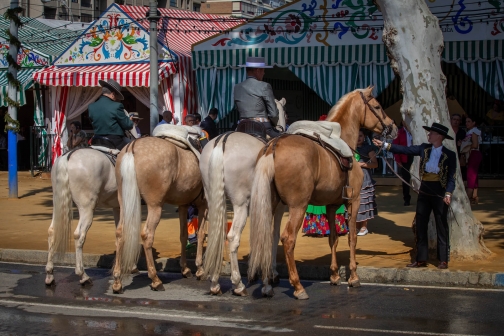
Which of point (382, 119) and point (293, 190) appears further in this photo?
point (382, 119)

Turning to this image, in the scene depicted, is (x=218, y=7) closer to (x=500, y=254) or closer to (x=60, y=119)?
(x=60, y=119)

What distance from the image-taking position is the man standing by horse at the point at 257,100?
32.8 feet

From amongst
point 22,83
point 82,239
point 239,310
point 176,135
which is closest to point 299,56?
point 22,83

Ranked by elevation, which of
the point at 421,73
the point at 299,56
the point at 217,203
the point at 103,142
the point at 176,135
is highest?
the point at 299,56

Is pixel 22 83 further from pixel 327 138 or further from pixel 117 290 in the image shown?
pixel 327 138

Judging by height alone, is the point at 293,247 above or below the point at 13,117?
below

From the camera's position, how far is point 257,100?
32.8ft

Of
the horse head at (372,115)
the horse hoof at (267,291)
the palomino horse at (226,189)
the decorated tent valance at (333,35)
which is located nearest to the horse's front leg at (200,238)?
the palomino horse at (226,189)

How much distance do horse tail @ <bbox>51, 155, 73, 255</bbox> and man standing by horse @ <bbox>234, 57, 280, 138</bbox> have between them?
92.4 inches

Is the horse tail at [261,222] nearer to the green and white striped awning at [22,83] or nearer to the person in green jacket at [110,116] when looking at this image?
the person in green jacket at [110,116]

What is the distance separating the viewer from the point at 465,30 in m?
19.9

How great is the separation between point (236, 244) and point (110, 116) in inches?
110

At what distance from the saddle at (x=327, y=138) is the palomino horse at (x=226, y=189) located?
56 cm

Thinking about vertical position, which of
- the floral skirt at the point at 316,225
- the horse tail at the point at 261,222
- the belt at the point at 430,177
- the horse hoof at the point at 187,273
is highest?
the belt at the point at 430,177
